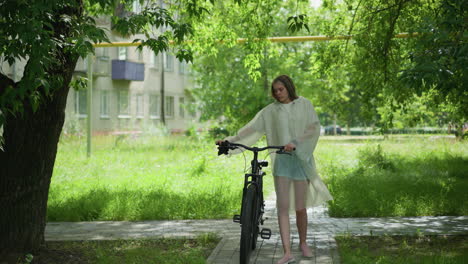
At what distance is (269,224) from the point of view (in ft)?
28.1

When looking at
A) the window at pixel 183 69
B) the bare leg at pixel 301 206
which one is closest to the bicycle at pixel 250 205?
the bare leg at pixel 301 206

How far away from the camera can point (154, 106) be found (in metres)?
44.8

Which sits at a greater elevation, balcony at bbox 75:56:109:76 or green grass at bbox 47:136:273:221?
balcony at bbox 75:56:109:76

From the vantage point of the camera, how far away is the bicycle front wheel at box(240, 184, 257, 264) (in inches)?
220

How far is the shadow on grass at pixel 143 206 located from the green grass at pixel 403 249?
8.91ft

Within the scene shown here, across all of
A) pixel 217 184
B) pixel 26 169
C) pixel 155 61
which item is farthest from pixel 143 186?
pixel 155 61

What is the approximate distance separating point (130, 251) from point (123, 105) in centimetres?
3423

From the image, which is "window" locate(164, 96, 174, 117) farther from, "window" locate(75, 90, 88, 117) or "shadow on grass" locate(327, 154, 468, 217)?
Answer: "shadow on grass" locate(327, 154, 468, 217)

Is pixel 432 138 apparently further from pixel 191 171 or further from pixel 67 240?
pixel 67 240

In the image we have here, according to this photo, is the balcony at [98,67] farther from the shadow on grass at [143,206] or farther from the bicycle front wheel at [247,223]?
the bicycle front wheel at [247,223]

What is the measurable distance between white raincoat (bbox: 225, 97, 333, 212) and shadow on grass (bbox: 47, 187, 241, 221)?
316 cm

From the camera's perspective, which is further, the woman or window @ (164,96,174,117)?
window @ (164,96,174,117)

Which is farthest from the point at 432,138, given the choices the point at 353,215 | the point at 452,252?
the point at 452,252

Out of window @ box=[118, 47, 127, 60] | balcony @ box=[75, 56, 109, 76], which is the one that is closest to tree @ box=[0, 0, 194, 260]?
balcony @ box=[75, 56, 109, 76]
